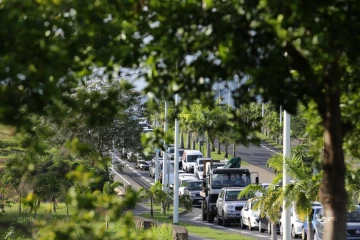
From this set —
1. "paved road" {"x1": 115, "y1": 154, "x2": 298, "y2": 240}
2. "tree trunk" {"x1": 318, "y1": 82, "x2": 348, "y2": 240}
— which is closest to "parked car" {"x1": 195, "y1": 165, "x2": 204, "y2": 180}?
"paved road" {"x1": 115, "y1": 154, "x2": 298, "y2": 240}

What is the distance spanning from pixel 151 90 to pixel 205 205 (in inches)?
1309

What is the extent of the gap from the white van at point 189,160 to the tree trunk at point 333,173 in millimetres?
61021

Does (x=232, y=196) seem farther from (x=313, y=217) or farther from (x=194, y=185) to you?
(x=194, y=185)

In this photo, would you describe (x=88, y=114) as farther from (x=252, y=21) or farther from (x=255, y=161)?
(x=255, y=161)

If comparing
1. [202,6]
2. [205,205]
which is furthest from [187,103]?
[205,205]

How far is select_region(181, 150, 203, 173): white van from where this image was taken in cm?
6969

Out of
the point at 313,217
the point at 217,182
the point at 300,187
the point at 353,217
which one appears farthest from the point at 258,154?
the point at 300,187

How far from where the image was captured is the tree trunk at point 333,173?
7938 millimetres

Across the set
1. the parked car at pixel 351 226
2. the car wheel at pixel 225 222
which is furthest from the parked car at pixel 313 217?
the car wheel at pixel 225 222

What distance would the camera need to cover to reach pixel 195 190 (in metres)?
50.4

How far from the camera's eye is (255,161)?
7869cm

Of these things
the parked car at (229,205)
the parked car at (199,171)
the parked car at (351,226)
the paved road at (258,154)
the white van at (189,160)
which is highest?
the paved road at (258,154)

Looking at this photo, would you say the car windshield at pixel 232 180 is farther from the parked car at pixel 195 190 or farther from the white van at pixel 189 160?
the white van at pixel 189 160

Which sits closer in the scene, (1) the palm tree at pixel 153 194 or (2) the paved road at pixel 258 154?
(1) the palm tree at pixel 153 194
